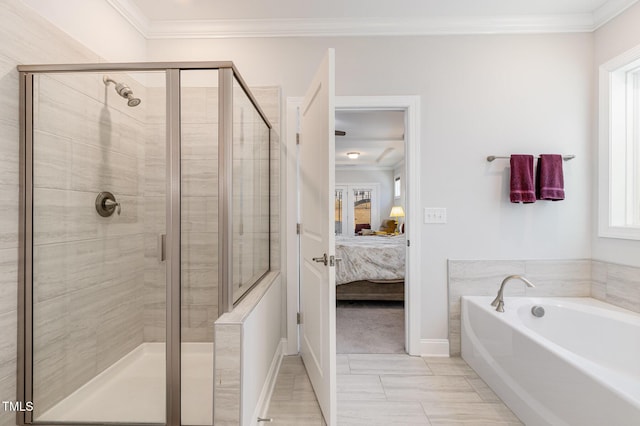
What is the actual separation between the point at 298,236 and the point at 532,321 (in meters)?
1.80

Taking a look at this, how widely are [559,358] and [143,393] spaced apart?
6.53ft

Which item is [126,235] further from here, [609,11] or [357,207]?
[357,207]

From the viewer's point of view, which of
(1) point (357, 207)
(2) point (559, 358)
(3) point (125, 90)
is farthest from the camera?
(1) point (357, 207)

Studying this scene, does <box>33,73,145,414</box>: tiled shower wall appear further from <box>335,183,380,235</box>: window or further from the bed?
<box>335,183,380,235</box>: window

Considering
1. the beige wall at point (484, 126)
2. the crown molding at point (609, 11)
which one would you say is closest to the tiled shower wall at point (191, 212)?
the beige wall at point (484, 126)

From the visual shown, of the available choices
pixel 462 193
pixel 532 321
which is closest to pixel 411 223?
pixel 462 193

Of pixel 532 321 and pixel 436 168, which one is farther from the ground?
pixel 436 168

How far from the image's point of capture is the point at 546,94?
2.54 metres

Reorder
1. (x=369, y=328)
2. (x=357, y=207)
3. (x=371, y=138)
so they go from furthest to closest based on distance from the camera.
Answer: (x=357, y=207), (x=371, y=138), (x=369, y=328)

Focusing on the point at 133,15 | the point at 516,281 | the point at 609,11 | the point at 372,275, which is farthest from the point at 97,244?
the point at 609,11

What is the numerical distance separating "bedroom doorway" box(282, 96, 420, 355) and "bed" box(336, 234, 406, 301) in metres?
1.35

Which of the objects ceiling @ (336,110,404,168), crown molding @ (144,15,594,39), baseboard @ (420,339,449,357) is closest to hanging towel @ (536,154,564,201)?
crown molding @ (144,15,594,39)

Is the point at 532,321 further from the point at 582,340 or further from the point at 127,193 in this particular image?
the point at 127,193

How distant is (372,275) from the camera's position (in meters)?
3.94
